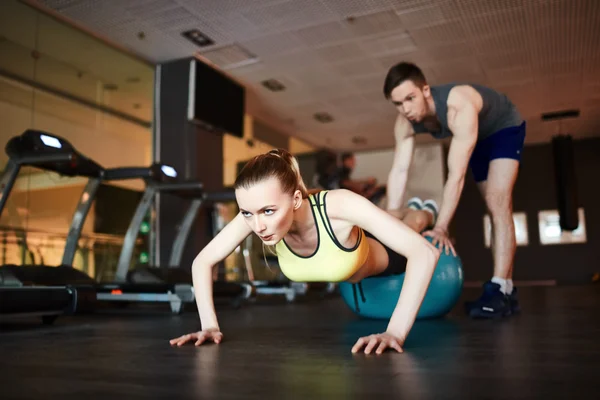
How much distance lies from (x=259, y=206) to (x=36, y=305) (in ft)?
5.39

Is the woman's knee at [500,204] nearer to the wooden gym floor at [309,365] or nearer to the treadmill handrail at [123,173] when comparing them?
the wooden gym floor at [309,365]

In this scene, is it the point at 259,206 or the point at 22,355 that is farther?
the point at 22,355

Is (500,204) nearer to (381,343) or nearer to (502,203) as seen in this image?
(502,203)

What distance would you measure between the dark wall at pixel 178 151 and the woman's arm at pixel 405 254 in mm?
4226

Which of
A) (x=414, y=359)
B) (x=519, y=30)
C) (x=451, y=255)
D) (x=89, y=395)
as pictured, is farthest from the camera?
(x=519, y=30)

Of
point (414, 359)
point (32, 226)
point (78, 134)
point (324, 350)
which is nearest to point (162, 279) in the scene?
point (32, 226)

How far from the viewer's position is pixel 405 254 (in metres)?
1.46

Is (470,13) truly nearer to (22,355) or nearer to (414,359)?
A: (414,359)

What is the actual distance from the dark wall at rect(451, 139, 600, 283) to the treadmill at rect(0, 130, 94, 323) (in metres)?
8.18

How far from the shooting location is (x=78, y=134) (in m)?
5.02

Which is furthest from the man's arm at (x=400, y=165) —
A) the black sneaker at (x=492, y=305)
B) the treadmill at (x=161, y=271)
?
the treadmill at (x=161, y=271)

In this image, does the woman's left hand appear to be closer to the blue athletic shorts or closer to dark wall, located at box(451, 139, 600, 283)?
the blue athletic shorts

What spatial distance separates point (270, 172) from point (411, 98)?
1.17 meters

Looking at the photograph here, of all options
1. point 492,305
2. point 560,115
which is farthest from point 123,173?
Answer: point 560,115
